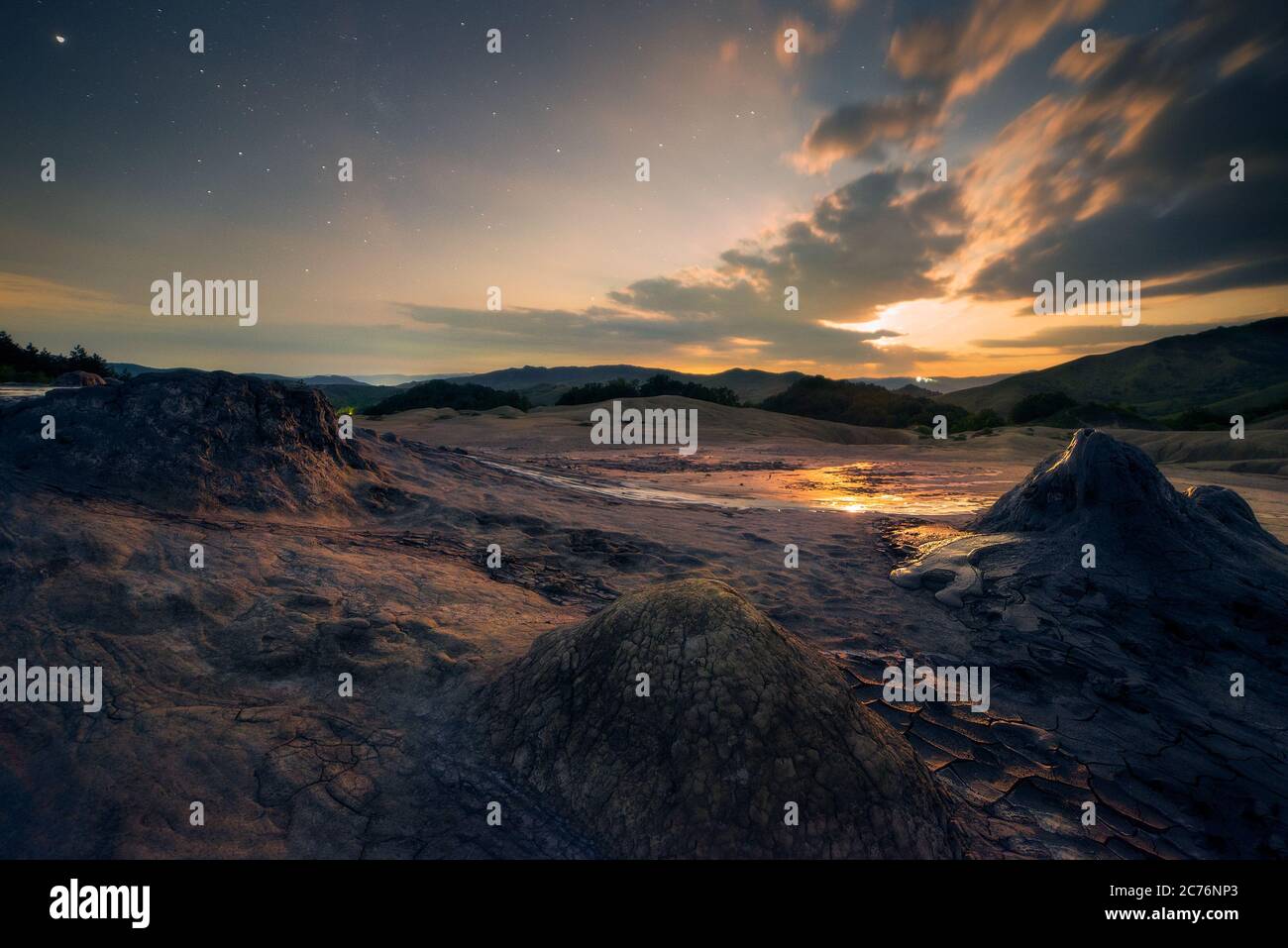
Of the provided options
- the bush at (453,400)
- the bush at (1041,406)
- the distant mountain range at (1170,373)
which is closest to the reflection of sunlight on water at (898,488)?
the bush at (1041,406)

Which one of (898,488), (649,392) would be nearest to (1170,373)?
(649,392)

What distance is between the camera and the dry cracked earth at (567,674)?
2.36 metres

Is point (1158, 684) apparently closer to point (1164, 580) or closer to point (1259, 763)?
point (1259, 763)

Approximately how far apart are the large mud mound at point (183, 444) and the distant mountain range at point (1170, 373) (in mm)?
77235

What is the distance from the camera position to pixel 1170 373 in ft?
264

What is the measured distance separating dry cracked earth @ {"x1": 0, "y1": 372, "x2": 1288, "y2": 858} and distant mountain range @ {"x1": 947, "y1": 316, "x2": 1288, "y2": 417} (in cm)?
7389

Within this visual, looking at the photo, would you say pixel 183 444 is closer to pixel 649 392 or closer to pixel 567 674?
pixel 567 674

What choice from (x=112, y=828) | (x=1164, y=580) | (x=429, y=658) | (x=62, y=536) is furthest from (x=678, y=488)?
(x=112, y=828)

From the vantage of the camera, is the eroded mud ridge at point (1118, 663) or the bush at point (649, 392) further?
the bush at point (649, 392)

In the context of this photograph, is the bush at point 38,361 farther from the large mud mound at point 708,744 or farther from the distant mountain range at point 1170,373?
the distant mountain range at point 1170,373

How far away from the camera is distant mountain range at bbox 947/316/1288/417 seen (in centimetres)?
7440

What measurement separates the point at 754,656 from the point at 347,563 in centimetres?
351

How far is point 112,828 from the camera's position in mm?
2121

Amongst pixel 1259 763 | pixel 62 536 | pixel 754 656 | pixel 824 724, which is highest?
pixel 62 536
